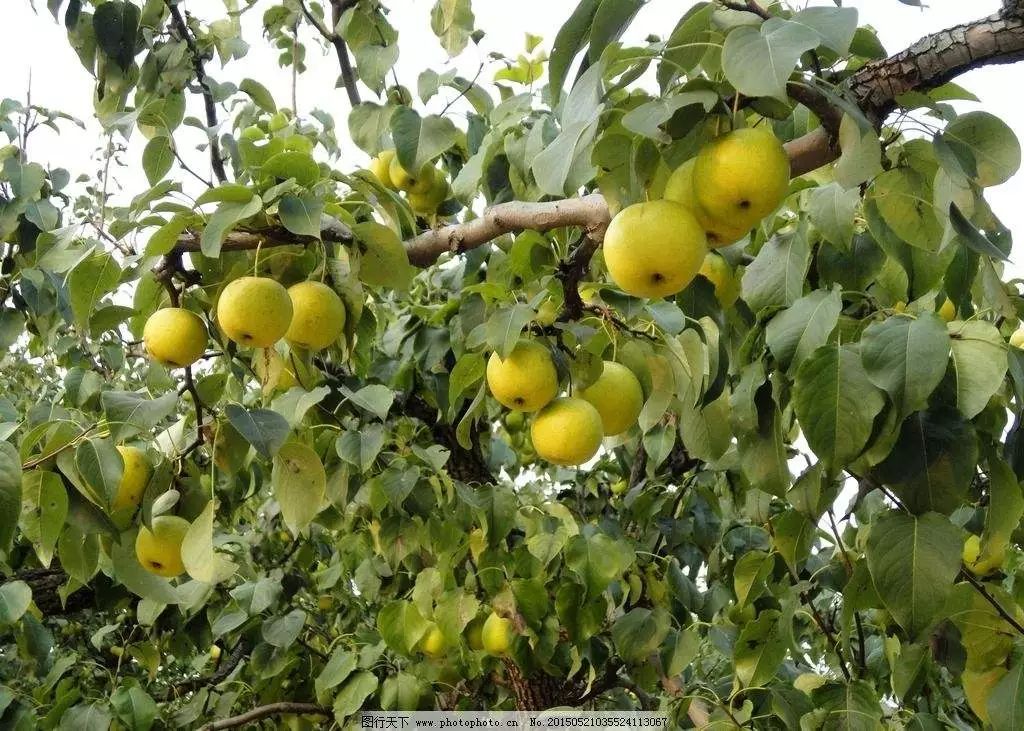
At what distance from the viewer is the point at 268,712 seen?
7.30 feet

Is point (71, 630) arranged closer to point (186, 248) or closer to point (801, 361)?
point (186, 248)

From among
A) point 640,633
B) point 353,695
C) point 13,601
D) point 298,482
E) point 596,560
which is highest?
point 298,482

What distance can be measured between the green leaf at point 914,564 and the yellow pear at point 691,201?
1.13 feet

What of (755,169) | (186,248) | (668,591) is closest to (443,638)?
(668,591)

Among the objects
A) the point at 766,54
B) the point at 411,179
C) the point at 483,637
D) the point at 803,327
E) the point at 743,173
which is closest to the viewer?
the point at 766,54

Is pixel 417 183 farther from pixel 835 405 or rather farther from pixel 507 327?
pixel 835 405

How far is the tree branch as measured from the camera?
2153 millimetres

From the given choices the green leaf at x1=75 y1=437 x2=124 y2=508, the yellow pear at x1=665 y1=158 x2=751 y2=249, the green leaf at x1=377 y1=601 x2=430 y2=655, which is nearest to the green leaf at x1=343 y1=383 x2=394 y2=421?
the green leaf at x1=75 y1=437 x2=124 y2=508

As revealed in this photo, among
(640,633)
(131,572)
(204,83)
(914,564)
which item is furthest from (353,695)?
(914,564)

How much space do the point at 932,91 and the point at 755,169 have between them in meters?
0.31

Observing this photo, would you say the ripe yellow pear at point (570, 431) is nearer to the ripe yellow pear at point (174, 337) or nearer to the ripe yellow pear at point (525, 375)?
the ripe yellow pear at point (525, 375)

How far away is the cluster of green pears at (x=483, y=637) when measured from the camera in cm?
194

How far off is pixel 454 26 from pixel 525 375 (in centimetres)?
77

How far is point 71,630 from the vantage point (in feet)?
11.6
